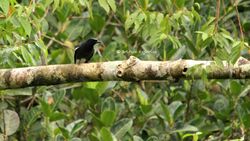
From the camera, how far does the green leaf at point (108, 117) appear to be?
4023 millimetres

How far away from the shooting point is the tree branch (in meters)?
2.86

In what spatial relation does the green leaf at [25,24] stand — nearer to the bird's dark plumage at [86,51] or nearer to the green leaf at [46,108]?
the bird's dark plumage at [86,51]

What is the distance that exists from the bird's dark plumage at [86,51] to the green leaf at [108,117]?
66 centimetres

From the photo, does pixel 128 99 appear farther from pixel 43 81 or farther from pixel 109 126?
pixel 43 81

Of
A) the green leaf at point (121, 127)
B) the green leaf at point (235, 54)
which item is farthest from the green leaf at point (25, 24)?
the green leaf at point (121, 127)

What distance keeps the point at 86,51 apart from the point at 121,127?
82 cm

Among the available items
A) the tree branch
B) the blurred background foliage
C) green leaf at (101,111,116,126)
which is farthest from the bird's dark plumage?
green leaf at (101,111,116,126)

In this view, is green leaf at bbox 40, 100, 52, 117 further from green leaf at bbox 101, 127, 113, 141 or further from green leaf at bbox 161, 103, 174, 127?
green leaf at bbox 161, 103, 174, 127

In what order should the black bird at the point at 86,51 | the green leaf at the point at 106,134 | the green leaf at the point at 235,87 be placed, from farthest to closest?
the green leaf at the point at 235,87, the green leaf at the point at 106,134, the black bird at the point at 86,51

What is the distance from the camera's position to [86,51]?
3424mm

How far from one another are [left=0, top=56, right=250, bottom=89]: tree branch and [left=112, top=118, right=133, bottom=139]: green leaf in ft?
3.02

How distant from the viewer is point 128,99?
4.73m

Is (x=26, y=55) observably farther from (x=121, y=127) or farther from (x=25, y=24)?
(x=121, y=127)

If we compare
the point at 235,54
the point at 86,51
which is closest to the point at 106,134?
the point at 86,51
